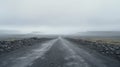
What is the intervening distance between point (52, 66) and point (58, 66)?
42 cm

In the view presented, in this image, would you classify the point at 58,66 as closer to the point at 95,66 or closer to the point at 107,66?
the point at 95,66

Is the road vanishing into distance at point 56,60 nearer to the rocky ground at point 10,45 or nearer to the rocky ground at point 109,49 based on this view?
the rocky ground at point 109,49

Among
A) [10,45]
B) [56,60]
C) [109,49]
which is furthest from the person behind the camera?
[10,45]

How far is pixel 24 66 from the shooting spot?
1312cm

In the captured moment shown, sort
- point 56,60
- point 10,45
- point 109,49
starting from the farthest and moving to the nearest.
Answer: point 10,45 → point 109,49 → point 56,60

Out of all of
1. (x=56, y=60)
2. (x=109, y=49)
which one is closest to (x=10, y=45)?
(x=109, y=49)

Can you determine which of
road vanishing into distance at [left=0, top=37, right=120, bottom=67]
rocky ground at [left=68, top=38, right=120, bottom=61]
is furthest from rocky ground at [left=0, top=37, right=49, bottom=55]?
rocky ground at [left=68, top=38, right=120, bottom=61]

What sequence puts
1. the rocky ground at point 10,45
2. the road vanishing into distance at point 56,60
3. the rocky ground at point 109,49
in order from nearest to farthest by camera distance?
the road vanishing into distance at point 56,60 < the rocky ground at point 109,49 < the rocky ground at point 10,45

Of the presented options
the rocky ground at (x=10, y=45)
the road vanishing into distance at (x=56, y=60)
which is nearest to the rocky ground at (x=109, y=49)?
the road vanishing into distance at (x=56, y=60)

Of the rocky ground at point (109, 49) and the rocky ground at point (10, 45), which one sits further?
the rocky ground at point (10, 45)

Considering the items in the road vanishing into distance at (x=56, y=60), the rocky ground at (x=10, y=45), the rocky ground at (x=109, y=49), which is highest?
the rocky ground at (x=10, y=45)

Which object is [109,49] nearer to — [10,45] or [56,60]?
[56,60]

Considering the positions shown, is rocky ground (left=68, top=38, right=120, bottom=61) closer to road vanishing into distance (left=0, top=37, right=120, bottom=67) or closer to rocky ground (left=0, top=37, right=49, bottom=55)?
road vanishing into distance (left=0, top=37, right=120, bottom=67)

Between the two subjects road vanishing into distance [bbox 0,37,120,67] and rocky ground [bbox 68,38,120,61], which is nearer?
road vanishing into distance [bbox 0,37,120,67]
